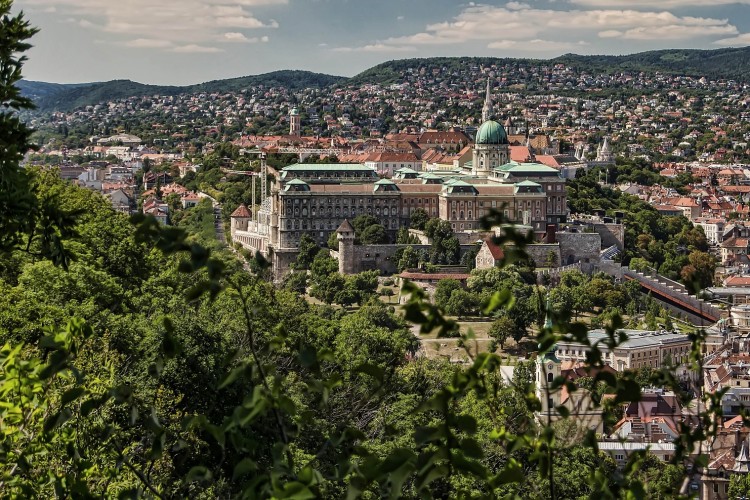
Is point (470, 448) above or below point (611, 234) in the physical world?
above

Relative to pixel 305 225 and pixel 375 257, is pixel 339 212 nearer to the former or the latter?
pixel 305 225

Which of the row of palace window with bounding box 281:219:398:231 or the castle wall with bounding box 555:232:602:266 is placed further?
the row of palace window with bounding box 281:219:398:231

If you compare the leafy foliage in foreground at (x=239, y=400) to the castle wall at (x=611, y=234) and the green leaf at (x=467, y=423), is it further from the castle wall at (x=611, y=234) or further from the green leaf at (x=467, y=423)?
the castle wall at (x=611, y=234)

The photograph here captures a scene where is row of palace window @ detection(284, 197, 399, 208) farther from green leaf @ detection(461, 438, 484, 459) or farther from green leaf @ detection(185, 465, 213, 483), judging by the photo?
green leaf @ detection(461, 438, 484, 459)

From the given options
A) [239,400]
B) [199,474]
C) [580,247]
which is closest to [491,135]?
[580,247]

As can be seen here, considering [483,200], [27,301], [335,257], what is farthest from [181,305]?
[483,200]

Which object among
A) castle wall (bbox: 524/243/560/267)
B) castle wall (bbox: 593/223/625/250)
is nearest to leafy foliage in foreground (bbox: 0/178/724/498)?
castle wall (bbox: 524/243/560/267)
